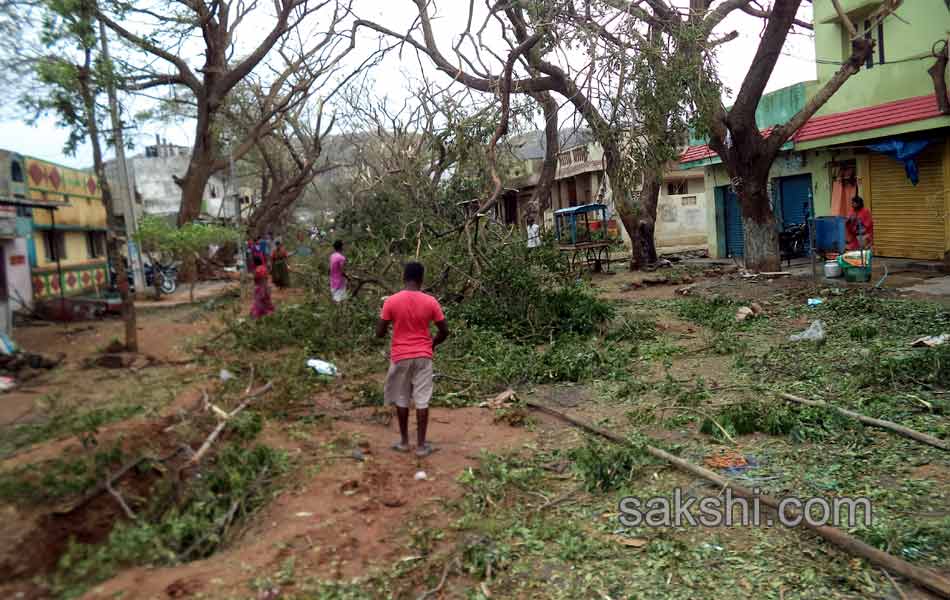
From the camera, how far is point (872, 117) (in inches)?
635

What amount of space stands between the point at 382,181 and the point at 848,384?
19.9 metres

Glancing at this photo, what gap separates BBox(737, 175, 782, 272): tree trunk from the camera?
15.6 meters

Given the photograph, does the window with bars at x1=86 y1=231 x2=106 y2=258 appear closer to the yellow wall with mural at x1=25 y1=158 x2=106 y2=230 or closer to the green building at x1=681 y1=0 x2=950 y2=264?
the yellow wall with mural at x1=25 y1=158 x2=106 y2=230

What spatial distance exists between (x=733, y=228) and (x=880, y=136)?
26.8 feet

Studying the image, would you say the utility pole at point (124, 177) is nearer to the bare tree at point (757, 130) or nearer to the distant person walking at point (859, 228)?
the bare tree at point (757, 130)

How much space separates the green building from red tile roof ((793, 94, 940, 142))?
3 centimetres

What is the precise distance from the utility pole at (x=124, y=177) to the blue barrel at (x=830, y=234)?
1351 cm

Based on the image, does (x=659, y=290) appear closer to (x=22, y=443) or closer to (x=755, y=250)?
(x=755, y=250)

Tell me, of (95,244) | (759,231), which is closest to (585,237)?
(759,231)

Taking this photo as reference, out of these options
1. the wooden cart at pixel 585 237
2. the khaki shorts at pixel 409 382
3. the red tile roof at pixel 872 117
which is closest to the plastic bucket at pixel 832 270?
the red tile roof at pixel 872 117

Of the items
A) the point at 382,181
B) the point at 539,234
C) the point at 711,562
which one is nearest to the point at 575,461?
the point at 711,562

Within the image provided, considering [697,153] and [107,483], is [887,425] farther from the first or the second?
[697,153]

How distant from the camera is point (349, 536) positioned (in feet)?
15.3

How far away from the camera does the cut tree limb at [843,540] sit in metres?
3.68
